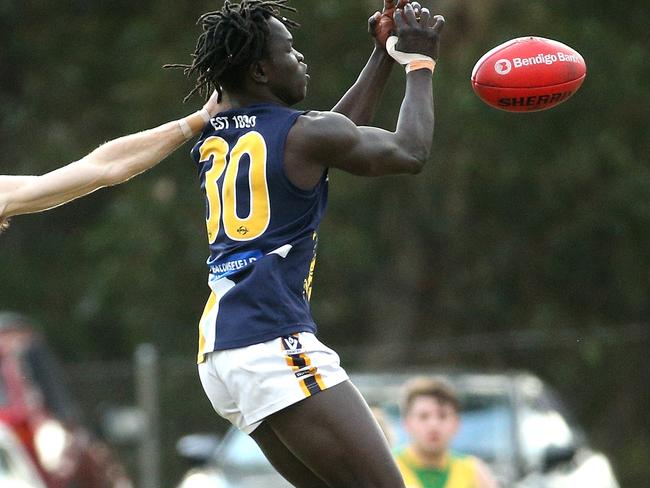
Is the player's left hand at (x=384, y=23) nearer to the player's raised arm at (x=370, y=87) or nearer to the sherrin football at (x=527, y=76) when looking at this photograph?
the player's raised arm at (x=370, y=87)

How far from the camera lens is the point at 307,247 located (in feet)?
17.3

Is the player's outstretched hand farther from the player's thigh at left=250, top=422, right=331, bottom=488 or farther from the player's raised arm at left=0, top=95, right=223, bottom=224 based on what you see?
the player's thigh at left=250, top=422, right=331, bottom=488

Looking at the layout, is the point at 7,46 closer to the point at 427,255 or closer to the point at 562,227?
the point at 427,255

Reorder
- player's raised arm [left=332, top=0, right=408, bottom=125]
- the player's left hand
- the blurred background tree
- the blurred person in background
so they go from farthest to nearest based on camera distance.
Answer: the blurred background tree < the blurred person in background < player's raised arm [left=332, top=0, right=408, bottom=125] < the player's left hand

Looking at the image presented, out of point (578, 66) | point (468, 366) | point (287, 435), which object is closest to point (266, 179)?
point (287, 435)

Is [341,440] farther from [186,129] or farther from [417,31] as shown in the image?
[417,31]

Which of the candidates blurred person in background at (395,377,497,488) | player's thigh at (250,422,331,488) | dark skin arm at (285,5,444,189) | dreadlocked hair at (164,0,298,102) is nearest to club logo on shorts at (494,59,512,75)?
dark skin arm at (285,5,444,189)

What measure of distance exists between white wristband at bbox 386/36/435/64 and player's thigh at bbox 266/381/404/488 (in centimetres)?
119

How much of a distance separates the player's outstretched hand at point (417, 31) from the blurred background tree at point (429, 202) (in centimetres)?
894

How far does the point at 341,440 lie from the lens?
16.6 ft

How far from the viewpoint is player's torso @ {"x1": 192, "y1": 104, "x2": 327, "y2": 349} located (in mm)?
5156

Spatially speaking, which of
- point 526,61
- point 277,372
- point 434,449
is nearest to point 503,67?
point 526,61

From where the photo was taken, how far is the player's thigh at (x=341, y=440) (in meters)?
5.06

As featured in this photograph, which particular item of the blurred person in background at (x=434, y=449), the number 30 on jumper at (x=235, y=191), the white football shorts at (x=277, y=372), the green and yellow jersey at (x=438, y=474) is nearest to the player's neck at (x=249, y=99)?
the number 30 on jumper at (x=235, y=191)
